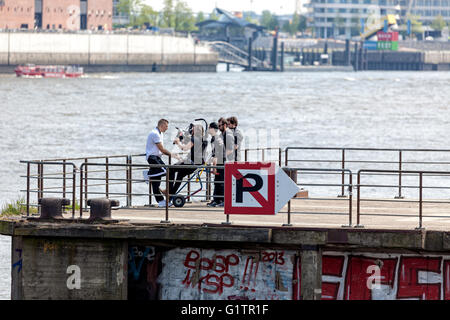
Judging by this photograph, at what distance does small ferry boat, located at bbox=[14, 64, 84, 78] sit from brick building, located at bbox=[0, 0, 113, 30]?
27.3 feet

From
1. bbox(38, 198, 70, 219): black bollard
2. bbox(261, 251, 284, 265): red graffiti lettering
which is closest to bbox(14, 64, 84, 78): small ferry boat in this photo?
bbox(38, 198, 70, 219): black bollard

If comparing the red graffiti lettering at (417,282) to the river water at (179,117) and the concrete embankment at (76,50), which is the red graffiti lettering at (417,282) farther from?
the concrete embankment at (76,50)

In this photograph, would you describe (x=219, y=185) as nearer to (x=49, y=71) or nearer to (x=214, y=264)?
(x=214, y=264)

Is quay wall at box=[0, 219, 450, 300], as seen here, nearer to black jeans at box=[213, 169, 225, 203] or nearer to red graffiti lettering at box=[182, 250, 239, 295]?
red graffiti lettering at box=[182, 250, 239, 295]

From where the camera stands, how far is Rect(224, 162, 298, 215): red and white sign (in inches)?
684

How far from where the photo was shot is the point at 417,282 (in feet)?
56.7

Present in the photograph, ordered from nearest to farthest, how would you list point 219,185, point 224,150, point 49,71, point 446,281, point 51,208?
point 446,281
point 51,208
point 224,150
point 219,185
point 49,71

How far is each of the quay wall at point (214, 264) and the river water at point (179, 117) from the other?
746 centimetres

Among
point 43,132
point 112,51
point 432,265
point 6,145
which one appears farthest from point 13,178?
point 112,51

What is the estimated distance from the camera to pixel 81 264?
17594mm

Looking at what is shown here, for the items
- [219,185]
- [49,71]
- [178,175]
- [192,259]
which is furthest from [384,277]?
[49,71]

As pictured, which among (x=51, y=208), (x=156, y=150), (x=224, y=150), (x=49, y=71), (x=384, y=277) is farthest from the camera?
(x=49, y=71)

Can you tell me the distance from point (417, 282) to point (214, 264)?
3.28 metres
